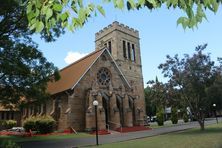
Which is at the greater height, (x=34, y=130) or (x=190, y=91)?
(x=190, y=91)

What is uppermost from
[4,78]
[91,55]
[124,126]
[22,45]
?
[91,55]

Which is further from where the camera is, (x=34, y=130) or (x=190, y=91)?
(x=34, y=130)

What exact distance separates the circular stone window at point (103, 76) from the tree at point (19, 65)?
14.5m

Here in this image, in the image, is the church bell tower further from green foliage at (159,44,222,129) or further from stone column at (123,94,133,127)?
green foliage at (159,44,222,129)

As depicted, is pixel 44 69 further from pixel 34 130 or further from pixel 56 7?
pixel 56 7

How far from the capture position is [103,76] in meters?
39.0

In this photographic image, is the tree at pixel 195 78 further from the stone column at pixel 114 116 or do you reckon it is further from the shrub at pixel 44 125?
the shrub at pixel 44 125

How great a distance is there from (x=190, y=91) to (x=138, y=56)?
29.5 meters

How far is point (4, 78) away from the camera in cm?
2112

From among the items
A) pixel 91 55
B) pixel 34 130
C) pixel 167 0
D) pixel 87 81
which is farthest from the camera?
pixel 91 55

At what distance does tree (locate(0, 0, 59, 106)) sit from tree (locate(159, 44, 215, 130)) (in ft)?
40.6

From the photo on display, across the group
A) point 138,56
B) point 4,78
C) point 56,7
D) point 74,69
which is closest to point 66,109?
point 74,69

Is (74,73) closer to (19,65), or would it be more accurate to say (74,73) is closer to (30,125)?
(30,125)

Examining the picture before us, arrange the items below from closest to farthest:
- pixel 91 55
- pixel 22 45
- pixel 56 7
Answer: pixel 56 7
pixel 22 45
pixel 91 55
